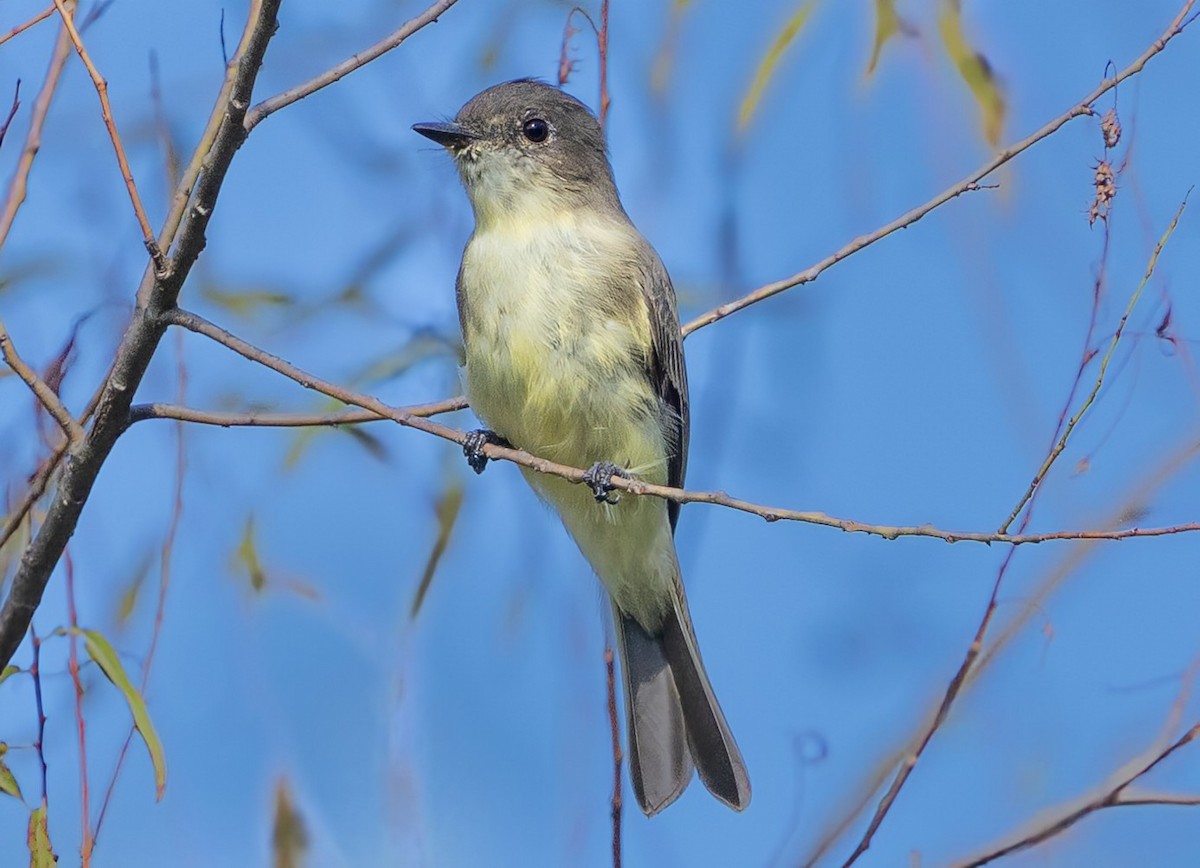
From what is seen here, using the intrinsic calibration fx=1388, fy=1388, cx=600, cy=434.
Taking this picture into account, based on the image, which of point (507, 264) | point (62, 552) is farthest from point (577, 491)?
point (62, 552)

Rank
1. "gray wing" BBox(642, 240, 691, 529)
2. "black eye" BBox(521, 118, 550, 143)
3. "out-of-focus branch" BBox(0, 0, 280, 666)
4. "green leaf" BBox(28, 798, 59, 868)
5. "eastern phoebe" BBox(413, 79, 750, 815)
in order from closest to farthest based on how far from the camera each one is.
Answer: "green leaf" BBox(28, 798, 59, 868) < "out-of-focus branch" BBox(0, 0, 280, 666) < "eastern phoebe" BBox(413, 79, 750, 815) < "gray wing" BBox(642, 240, 691, 529) < "black eye" BBox(521, 118, 550, 143)

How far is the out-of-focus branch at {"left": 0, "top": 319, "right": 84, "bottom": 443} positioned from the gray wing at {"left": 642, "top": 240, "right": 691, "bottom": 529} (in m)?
1.35

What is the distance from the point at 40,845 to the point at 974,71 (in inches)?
95.9

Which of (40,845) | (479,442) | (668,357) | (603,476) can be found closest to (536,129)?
(668,357)

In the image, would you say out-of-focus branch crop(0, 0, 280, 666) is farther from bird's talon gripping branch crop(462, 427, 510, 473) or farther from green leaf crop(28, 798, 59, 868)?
bird's talon gripping branch crop(462, 427, 510, 473)

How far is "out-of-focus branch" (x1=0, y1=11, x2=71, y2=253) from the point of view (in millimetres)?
2230

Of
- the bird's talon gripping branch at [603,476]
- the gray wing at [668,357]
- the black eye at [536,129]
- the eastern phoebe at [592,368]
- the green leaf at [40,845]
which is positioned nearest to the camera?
the green leaf at [40,845]

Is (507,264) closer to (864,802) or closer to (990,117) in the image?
(990,117)

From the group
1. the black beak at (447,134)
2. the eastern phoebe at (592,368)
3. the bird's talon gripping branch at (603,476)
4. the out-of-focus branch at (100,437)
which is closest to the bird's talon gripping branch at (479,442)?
the eastern phoebe at (592,368)

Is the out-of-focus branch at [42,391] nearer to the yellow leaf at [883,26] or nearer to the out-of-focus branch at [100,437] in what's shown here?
the out-of-focus branch at [100,437]

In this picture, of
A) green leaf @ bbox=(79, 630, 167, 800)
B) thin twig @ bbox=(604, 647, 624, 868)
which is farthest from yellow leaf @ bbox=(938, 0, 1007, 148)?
green leaf @ bbox=(79, 630, 167, 800)

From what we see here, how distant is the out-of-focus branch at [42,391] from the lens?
6.38 ft

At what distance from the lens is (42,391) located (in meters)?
2.03

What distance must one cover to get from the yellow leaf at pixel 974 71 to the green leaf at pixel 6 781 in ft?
7.37
